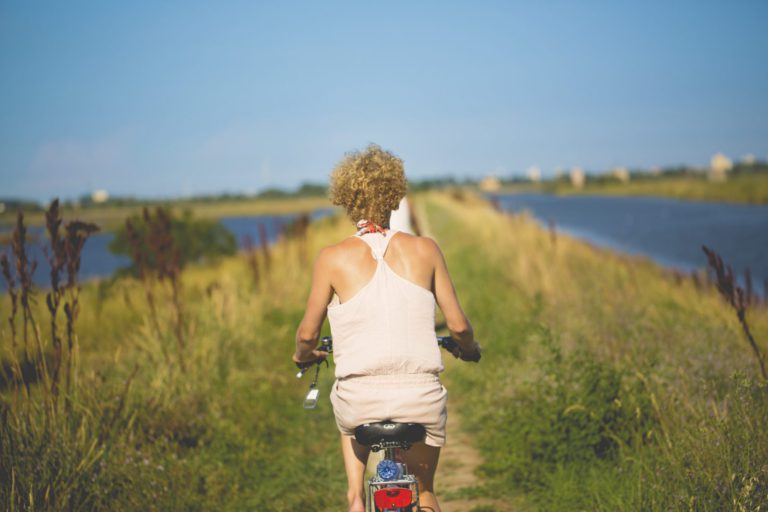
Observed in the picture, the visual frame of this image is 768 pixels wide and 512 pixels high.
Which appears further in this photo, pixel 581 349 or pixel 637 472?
pixel 581 349

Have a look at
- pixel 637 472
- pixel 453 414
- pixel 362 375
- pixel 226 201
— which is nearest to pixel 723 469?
pixel 637 472

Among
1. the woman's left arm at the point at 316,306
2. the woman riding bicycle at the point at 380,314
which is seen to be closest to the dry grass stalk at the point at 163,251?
the woman's left arm at the point at 316,306

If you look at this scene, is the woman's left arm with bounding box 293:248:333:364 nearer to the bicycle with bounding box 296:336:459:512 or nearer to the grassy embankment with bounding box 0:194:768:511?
the bicycle with bounding box 296:336:459:512

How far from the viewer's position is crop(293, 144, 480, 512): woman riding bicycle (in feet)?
9.34

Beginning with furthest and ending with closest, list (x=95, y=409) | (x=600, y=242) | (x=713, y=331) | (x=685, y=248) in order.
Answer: (x=600, y=242) < (x=685, y=248) < (x=713, y=331) < (x=95, y=409)

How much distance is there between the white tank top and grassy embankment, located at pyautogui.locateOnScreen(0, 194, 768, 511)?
5.69ft

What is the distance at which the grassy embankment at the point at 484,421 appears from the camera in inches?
158

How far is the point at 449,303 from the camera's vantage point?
3014mm

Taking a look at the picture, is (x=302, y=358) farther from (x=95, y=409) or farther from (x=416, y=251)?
(x=95, y=409)

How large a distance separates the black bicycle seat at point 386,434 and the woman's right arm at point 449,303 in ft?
1.58

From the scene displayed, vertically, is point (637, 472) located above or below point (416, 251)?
below

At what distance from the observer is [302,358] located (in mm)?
3197

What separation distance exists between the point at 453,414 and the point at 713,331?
261cm

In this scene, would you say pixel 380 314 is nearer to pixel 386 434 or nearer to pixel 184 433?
pixel 386 434
